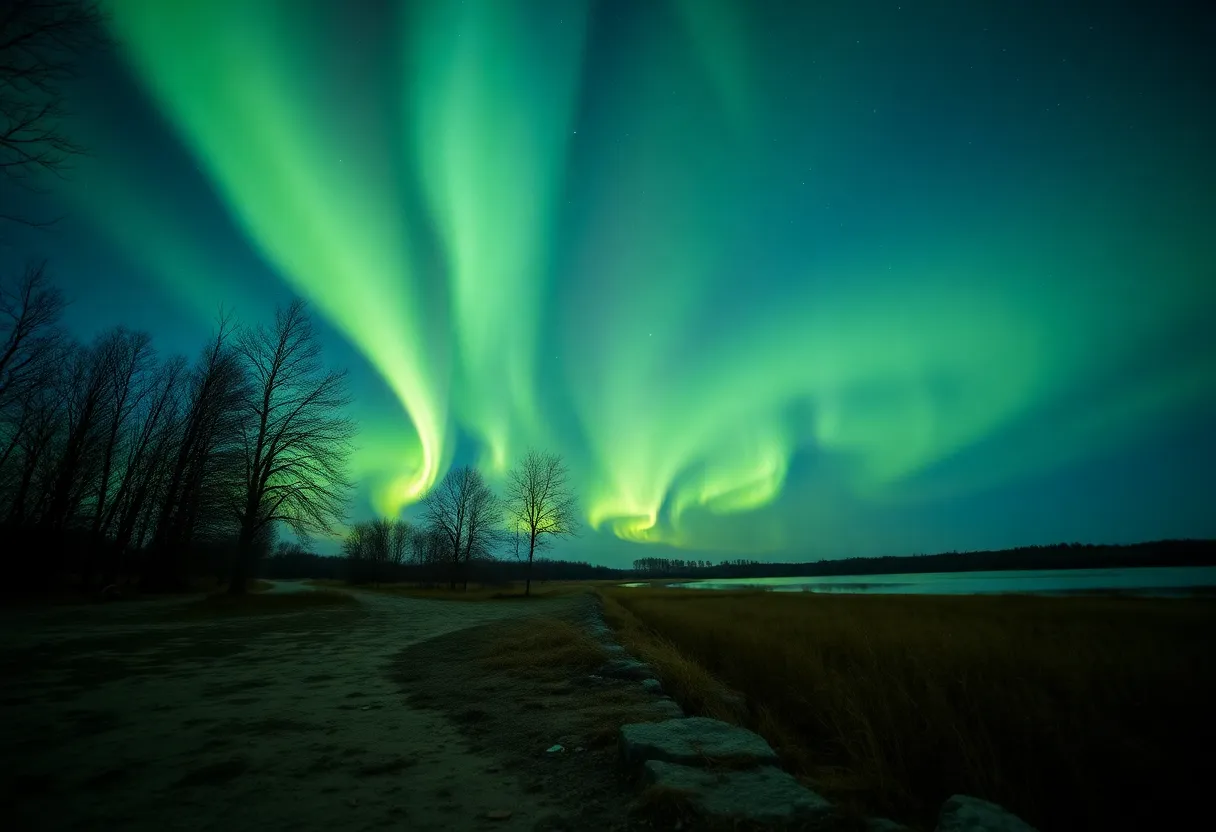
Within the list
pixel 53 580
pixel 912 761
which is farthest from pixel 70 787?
pixel 53 580

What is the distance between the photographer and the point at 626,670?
257 inches

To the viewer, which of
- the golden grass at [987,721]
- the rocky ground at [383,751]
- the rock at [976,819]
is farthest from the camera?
the golden grass at [987,721]

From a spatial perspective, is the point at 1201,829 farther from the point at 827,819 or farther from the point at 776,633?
the point at 776,633

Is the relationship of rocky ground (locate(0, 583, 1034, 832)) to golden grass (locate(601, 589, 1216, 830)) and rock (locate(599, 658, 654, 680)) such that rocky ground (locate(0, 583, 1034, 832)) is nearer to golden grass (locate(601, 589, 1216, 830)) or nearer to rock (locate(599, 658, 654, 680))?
rock (locate(599, 658, 654, 680))

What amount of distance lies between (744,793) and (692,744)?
73 centimetres

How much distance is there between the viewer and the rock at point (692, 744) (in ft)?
10.4

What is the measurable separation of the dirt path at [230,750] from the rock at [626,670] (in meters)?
2.49

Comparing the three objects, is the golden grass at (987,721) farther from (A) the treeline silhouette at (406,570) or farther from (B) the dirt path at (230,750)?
(A) the treeline silhouette at (406,570)

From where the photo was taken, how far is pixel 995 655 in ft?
25.2

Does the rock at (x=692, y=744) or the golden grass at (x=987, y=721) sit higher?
the rock at (x=692, y=744)

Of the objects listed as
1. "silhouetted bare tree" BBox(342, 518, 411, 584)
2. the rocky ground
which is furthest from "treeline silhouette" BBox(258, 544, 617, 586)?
the rocky ground

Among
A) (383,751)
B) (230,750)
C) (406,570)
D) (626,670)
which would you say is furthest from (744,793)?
(406,570)

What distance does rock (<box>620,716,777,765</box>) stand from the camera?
3174mm

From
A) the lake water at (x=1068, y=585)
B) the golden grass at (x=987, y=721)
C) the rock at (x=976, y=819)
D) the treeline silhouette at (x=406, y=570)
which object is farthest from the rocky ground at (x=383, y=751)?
the lake water at (x=1068, y=585)
